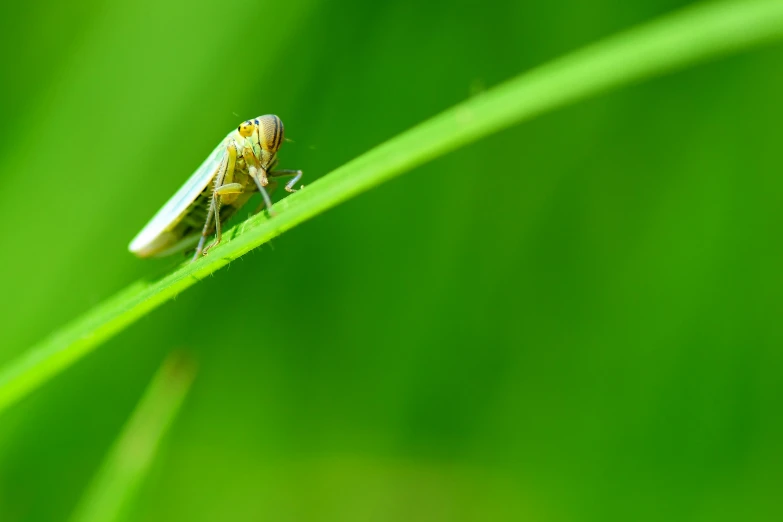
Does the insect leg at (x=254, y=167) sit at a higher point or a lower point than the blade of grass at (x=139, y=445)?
higher

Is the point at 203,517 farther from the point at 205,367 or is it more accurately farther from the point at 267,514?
the point at 205,367

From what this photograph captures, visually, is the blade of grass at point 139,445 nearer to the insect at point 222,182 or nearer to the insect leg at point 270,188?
the insect at point 222,182

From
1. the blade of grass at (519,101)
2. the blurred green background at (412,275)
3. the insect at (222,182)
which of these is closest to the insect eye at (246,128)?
the insect at (222,182)

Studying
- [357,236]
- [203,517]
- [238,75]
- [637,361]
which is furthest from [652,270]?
[203,517]

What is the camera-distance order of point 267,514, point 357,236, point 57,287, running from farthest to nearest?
point 357,236, point 267,514, point 57,287

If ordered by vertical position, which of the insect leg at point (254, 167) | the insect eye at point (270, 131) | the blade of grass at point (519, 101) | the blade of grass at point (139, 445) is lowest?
the blade of grass at point (139, 445)

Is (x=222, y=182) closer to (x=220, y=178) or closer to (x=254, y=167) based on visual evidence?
(x=220, y=178)

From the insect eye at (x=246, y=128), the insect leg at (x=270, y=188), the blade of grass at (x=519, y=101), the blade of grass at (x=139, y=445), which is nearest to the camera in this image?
the blade of grass at (x=519, y=101)

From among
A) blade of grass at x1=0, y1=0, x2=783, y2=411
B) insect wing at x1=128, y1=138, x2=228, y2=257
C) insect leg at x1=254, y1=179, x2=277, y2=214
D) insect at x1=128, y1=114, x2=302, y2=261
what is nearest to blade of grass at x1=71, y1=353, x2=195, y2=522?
blade of grass at x1=0, y1=0, x2=783, y2=411
